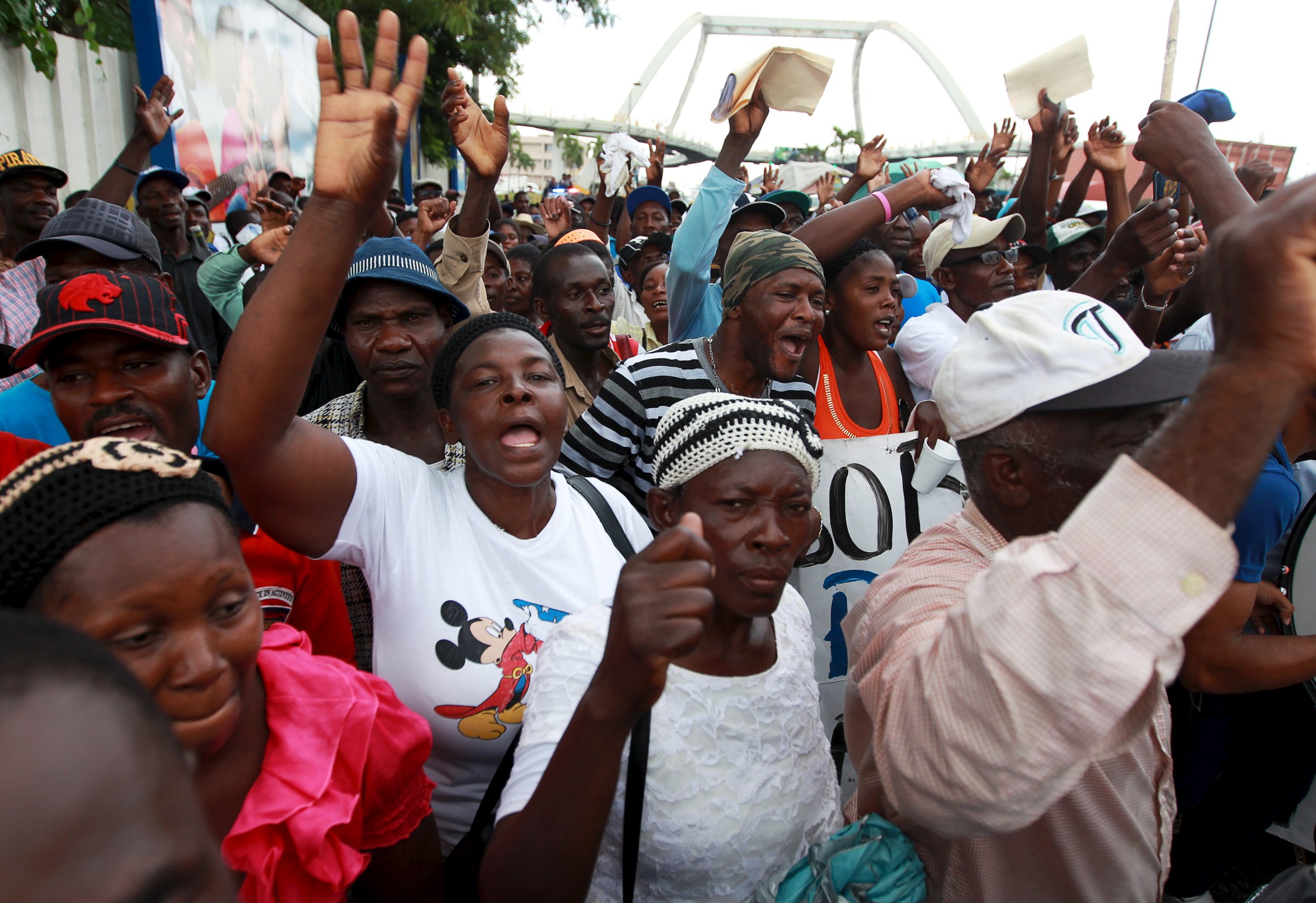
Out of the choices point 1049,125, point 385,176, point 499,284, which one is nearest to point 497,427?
point 385,176

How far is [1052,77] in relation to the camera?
4246 millimetres

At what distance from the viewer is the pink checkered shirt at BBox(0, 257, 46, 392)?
334 cm

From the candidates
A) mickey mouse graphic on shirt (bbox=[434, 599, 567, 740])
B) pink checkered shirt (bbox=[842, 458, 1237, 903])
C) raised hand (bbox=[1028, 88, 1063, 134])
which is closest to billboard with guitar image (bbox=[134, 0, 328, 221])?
raised hand (bbox=[1028, 88, 1063, 134])

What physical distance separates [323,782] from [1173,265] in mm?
3550

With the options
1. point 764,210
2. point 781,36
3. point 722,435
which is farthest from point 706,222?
point 781,36

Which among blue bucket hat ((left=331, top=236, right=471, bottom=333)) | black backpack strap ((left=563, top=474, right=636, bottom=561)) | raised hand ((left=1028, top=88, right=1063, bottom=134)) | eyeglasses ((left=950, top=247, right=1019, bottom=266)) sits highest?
raised hand ((left=1028, top=88, right=1063, bottom=134))

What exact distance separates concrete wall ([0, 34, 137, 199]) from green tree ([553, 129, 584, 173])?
86.0ft

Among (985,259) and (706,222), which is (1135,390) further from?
(985,259)

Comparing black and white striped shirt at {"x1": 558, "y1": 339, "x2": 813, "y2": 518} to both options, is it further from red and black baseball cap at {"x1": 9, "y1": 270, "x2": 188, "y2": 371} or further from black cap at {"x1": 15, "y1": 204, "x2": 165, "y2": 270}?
black cap at {"x1": 15, "y1": 204, "x2": 165, "y2": 270}

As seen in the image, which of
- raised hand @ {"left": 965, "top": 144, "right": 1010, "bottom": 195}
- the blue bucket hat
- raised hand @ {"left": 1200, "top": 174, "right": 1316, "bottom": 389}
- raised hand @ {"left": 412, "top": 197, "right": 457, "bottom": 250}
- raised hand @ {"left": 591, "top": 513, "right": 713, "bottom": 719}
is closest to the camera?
raised hand @ {"left": 1200, "top": 174, "right": 1316, "bottom": 389}

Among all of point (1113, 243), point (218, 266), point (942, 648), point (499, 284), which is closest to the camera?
point (942, 648)

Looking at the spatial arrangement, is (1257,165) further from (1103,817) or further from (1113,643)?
(1113,643)

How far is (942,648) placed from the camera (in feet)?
3.40

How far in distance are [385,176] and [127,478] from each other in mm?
680
